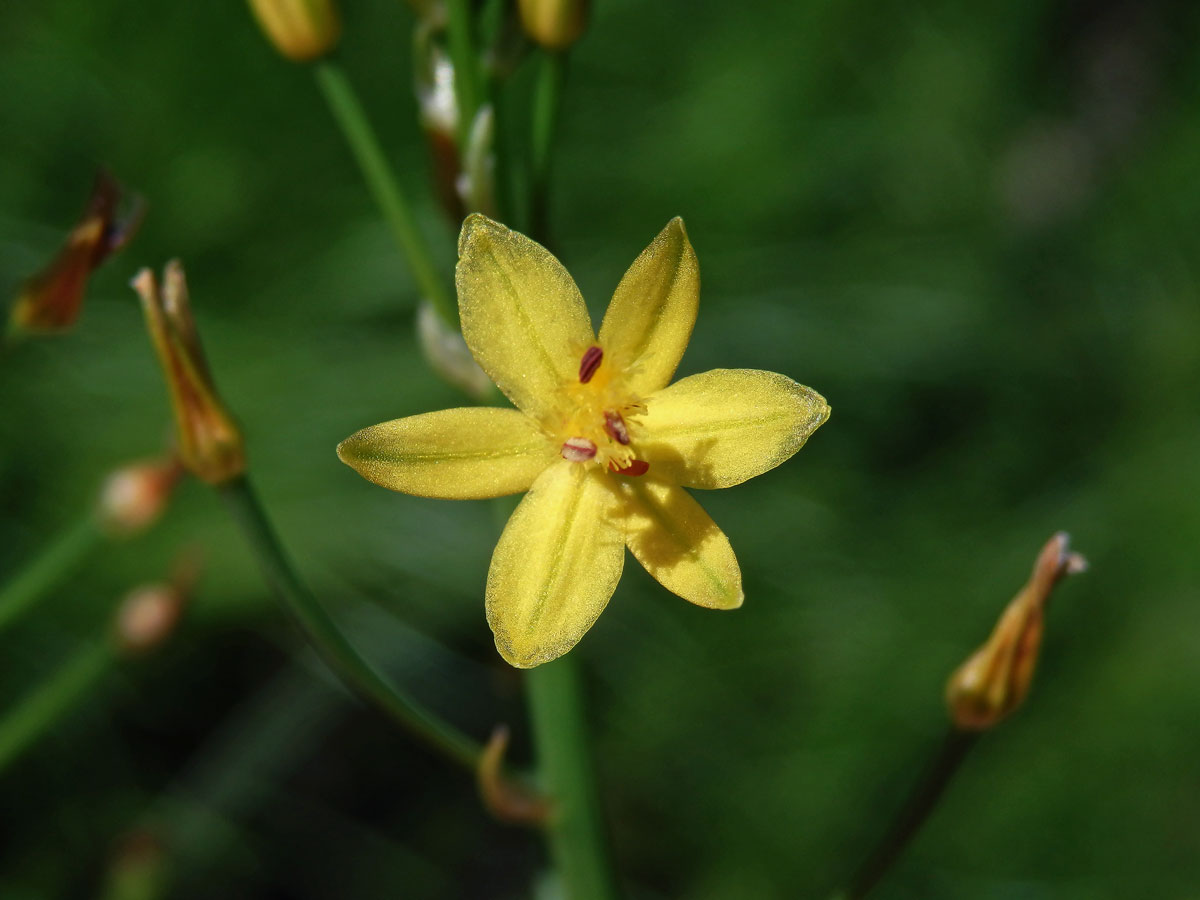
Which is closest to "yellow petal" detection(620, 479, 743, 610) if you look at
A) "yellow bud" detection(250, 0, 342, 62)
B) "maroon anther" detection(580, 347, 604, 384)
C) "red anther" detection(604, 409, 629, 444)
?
"red anther" detection(604, 409, 629, 444)

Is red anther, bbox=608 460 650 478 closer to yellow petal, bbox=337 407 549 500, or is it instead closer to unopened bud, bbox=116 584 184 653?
yellow petal, bbox=337 407 549 500

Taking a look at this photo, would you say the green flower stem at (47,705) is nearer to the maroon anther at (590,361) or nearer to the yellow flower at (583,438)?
the yellow flower at (583,438)

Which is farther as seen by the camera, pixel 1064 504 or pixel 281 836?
pixel 1064 504

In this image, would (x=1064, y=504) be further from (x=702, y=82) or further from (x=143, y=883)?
(x=143, y=883)

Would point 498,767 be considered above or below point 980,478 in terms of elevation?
above

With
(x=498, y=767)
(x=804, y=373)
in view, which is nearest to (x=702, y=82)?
(x=804, y=373)

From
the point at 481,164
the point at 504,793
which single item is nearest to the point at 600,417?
the point at 481,164

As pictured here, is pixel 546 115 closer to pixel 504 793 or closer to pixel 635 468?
pixel 635 468
